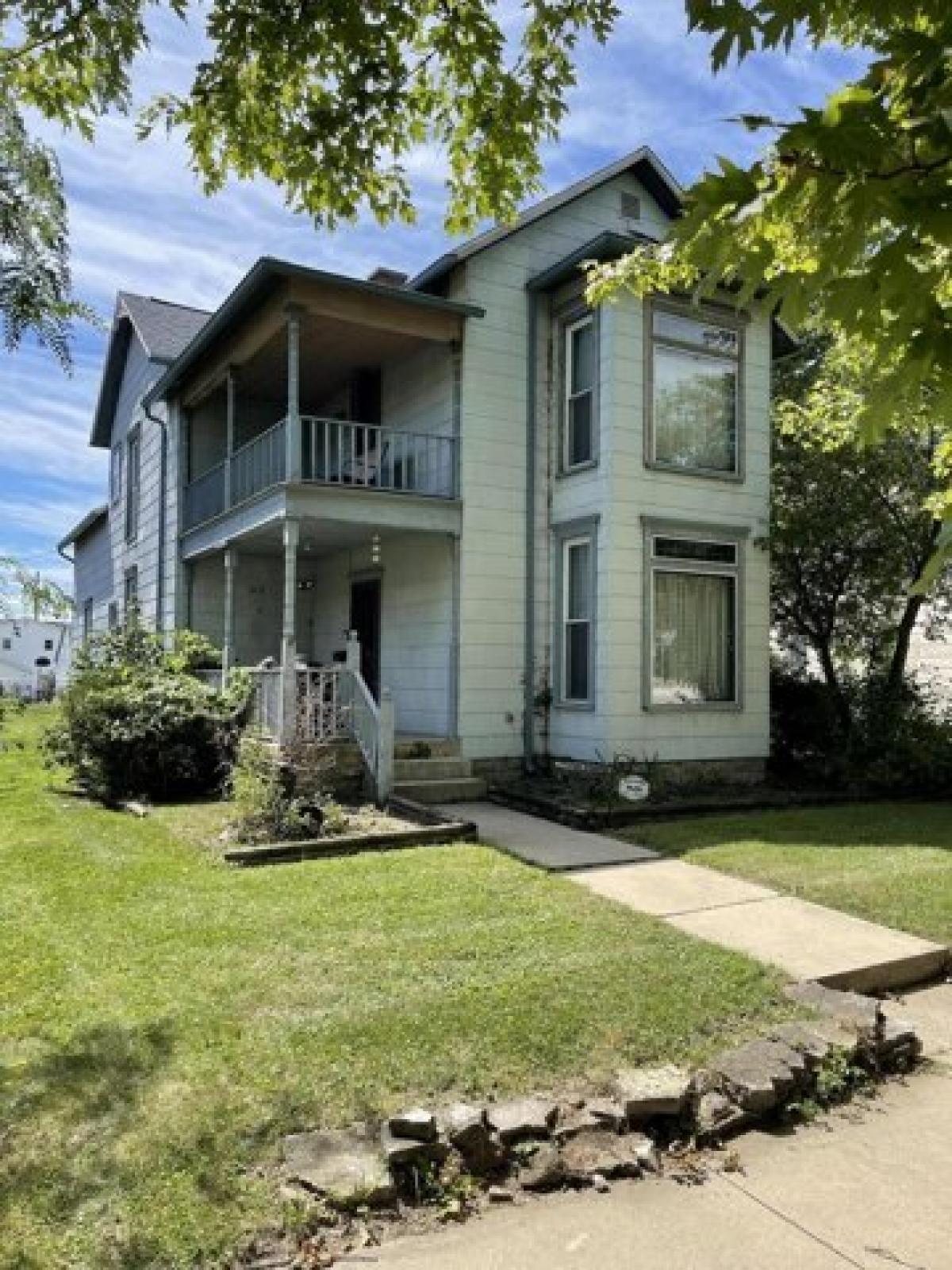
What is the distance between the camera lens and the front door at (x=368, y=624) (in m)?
14.4

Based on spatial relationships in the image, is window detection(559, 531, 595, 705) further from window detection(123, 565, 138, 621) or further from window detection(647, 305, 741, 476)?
window detection(123, 565, 138, 621)

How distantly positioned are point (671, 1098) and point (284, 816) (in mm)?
5237

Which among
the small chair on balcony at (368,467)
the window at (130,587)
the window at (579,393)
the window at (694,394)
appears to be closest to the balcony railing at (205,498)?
the small chair on balcony at (368,467)

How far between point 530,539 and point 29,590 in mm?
9151

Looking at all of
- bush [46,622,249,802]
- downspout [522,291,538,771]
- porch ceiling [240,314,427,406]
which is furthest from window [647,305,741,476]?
bush [46,622,249,802]

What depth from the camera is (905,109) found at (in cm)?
186

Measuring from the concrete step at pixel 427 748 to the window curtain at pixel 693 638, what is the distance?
2579mm

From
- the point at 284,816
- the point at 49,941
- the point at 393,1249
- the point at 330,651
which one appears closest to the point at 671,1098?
the point at 393,1249

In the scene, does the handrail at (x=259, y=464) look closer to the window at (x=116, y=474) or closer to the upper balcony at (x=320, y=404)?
the upper balcony at (x=320, y=404)

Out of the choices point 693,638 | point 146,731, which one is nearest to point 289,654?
point 146,731

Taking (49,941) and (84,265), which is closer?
(84,265)

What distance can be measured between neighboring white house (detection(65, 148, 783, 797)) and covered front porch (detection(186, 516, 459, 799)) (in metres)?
0.06

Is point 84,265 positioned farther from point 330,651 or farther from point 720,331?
point 330,651

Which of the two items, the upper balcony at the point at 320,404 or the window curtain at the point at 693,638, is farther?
the window curtain at the point at 693,638
